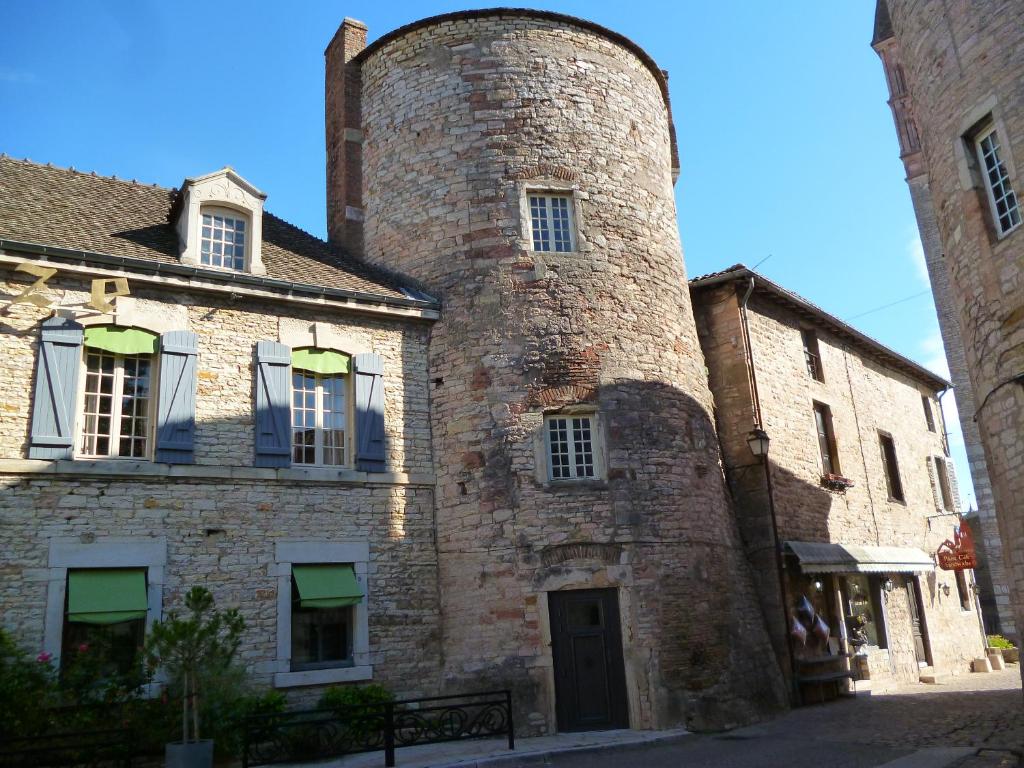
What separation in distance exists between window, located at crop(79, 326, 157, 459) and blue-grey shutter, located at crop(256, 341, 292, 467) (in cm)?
133

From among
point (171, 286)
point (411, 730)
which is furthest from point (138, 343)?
point (411, 730)

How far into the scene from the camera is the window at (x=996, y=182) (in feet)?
33.1

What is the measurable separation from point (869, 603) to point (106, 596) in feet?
44.6

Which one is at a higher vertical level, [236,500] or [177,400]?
[177,400]

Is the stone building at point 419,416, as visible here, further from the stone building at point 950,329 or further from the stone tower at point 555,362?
the stone building at point 950,329

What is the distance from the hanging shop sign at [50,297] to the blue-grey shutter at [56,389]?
26 cm

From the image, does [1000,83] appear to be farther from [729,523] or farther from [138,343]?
[138,343]

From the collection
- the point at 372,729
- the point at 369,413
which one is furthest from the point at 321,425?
the point at 372,729

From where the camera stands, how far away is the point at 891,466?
65.5ft

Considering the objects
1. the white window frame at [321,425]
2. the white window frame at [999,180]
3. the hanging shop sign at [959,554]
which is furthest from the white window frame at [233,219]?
the hanging shop sign at [959,554]

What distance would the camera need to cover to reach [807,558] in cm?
1430

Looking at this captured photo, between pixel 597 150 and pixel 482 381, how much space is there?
14.4 ft

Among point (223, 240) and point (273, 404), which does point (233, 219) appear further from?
point (273, 404)

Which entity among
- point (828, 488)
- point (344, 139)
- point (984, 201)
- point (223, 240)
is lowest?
point (828, 488)
